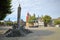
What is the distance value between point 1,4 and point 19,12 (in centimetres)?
337

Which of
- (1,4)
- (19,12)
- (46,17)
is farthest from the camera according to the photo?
(46,17)

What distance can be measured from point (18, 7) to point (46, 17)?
71756 millimetres

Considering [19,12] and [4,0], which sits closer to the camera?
[4,0]

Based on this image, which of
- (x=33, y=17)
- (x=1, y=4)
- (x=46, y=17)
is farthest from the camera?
(x=33, y=17)

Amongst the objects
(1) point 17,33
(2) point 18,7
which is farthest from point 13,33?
(2) point 18,7

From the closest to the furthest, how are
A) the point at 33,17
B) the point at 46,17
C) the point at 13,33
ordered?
the point at 13,33 < the point at 46,17 < the point at 33,17

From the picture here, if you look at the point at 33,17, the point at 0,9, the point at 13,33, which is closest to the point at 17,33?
the point at 13,33

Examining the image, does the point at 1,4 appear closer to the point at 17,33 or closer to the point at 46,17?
the point at 17,33

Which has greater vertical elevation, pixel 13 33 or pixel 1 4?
pixel 1 4

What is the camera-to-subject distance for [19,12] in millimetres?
24422

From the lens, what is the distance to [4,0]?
2230cm

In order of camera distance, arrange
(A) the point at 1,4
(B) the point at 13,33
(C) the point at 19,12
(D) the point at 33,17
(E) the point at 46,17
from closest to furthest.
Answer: (B) the point at 13,33 → (A) the point at 1,4 → (C) the point at 19,12 → (E) the point at 46,17 → (D) the point at 33,17

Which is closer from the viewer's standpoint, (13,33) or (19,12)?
(13,33)

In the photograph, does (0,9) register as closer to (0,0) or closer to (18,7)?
(0,0)
